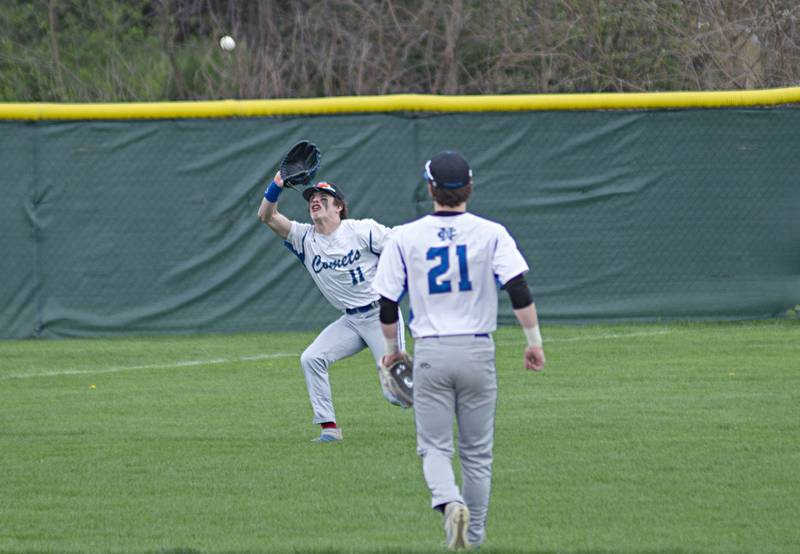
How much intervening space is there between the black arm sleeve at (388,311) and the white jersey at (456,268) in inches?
5.5

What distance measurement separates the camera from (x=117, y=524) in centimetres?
670

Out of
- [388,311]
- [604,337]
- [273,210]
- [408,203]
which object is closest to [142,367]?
[408,203]

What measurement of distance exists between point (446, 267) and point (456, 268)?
0.04 m

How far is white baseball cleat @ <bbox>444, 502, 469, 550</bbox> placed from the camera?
5.71m

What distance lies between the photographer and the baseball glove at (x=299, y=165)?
9.15 m

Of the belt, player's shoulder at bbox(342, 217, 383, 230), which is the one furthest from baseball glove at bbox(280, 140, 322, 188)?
the belt

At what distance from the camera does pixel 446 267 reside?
5977mm

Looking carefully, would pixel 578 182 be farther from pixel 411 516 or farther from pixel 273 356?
pixel 411 516

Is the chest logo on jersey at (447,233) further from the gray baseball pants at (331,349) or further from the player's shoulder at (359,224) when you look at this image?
the player's shoulder at (359,224)

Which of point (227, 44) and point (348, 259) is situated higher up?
point (227, 44)

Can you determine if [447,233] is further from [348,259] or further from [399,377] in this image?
[348,259]

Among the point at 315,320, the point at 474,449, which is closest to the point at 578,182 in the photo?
the point at 315,320

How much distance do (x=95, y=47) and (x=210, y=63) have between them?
4.54 metres

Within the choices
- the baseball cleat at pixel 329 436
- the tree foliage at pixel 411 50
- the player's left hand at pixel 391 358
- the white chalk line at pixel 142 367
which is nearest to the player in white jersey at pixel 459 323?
the player's left hand at pixel 391 358
